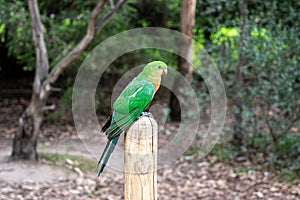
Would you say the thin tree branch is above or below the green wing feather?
above

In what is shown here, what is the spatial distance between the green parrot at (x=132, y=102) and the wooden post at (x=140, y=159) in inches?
2.0

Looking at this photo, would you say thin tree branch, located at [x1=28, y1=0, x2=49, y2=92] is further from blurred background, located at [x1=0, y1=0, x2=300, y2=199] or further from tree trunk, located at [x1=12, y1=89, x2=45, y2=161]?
tree trunk, located at [x1=12, y1=89, x2=45, y2=161]

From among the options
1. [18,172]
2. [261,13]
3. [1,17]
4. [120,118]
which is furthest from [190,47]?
[120,118]

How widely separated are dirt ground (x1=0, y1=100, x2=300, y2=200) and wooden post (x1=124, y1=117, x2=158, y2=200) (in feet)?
8.56

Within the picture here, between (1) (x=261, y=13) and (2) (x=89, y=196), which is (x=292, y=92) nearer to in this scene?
(1) (x=261, y=13)

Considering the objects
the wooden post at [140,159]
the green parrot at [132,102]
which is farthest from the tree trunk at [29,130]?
the wooden post at [140,159]

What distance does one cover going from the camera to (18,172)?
508 centimetres

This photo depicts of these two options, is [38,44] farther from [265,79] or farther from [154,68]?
[154,68]

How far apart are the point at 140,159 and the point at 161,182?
126 inches

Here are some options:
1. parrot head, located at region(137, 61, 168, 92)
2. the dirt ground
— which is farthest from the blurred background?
parrot head, located at region(137, 61, 168, 92)

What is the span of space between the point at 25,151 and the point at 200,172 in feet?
7.01

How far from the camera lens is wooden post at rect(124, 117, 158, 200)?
Answer: 7.11 feet

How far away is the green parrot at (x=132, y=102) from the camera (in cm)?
218

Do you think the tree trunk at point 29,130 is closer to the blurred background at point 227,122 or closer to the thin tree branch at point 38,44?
the blurred background at point 227,122
